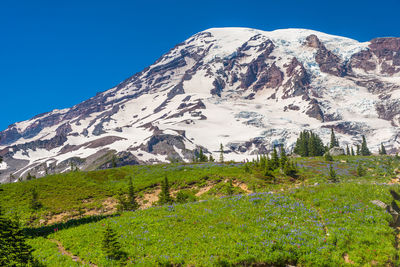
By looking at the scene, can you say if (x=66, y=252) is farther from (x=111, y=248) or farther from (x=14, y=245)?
(x=111, y=248)

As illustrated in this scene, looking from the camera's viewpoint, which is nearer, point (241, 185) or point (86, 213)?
point (86, 213)

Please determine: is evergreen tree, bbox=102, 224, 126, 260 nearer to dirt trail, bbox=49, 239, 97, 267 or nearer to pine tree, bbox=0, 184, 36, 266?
dirt trail, bbox=49, 239, 97, 267

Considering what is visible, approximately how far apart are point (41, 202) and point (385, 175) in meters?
49.4

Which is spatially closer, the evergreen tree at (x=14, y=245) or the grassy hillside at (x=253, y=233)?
the evergreen tree at (x=14, y=245)

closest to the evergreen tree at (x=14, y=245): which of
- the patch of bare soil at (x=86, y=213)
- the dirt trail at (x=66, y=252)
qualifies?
the dirt trail at (x=66, y=252)

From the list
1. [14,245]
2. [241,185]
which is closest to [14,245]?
[14,245]

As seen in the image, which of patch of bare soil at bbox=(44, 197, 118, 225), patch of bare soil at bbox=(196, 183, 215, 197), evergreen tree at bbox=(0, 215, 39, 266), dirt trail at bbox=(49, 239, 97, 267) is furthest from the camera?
patch of bare soil at bbox=(196, 183, 215, 197)

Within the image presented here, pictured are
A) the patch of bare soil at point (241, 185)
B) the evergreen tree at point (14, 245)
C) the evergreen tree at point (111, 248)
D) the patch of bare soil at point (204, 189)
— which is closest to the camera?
the evergreen tree at point (14, 245)

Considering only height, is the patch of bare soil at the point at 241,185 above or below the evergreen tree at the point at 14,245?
below

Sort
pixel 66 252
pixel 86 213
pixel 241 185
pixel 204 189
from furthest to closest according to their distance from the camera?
1. pixel 204 189
2. pixel 241 185
3. pixel 86 213
4. pixel 66 252

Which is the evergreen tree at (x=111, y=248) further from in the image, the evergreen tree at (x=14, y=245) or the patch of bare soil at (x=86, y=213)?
the patch of bare soil at (x=86, y=213)

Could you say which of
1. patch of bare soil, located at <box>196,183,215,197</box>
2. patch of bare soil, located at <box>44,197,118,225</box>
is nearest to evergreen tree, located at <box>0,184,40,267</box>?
patch of bare soil, located at <box>44,197,118,225</box>

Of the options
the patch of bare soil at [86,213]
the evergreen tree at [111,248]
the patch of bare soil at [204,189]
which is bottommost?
the patch of bare soil at [86,213]

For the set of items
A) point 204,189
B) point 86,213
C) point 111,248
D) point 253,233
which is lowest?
point 86,213
